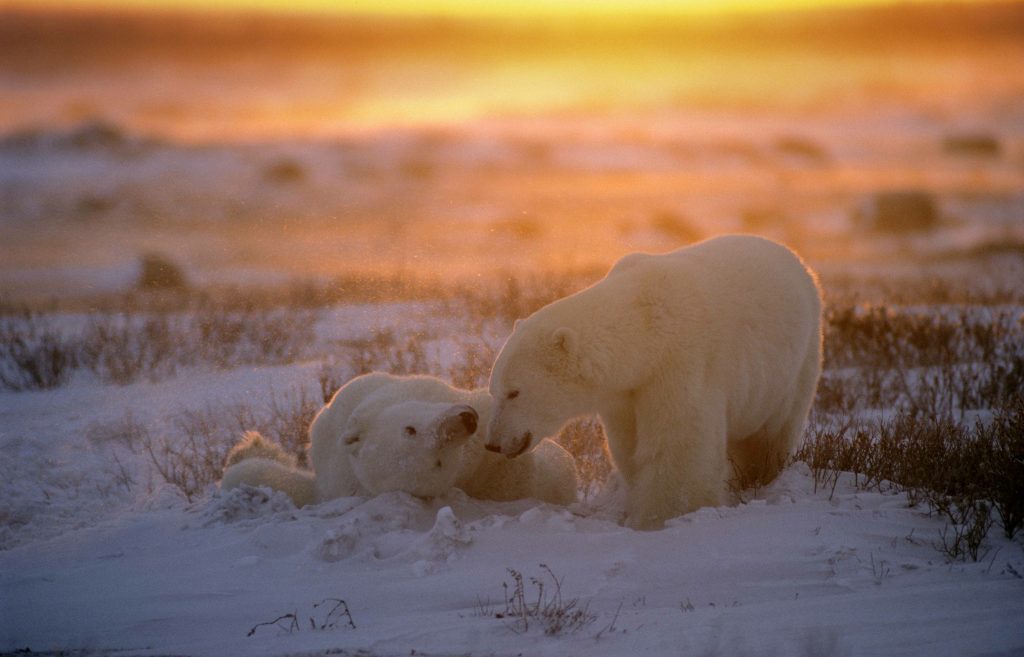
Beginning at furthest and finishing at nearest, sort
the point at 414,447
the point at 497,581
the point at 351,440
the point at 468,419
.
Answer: the point at 351,440
the point at 414,447
the point at 468,419
the point at 497,581

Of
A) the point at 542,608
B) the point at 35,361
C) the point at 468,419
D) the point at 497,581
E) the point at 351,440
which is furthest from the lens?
the point at 35,361

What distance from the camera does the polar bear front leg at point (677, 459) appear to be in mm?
4570

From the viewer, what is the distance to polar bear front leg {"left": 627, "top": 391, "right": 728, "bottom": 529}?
15.0 feet

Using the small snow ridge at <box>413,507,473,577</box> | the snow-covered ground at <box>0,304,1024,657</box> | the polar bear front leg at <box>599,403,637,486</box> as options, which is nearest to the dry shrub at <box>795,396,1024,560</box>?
the snow-covered ground at <box>0,304,1024,657</box>

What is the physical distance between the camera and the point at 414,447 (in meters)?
4.75

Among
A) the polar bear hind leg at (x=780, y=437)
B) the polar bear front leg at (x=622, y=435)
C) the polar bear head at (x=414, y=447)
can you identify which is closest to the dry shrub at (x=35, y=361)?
the polar bear head at (x=414, y=447)

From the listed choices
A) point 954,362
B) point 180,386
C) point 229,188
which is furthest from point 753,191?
point 180,386

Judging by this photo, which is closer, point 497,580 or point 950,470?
point 497,580

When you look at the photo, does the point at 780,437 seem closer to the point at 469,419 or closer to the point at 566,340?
the point at 566,340

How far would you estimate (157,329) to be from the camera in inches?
339

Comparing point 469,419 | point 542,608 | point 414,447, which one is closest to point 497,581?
point 542,608

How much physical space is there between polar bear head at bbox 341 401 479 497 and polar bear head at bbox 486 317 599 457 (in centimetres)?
15

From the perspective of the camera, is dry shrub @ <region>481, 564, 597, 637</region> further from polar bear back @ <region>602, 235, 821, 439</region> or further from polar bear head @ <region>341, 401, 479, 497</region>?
polar bear back @ <region>602, 235, 821, 439</region>

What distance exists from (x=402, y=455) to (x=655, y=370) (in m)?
1.24
